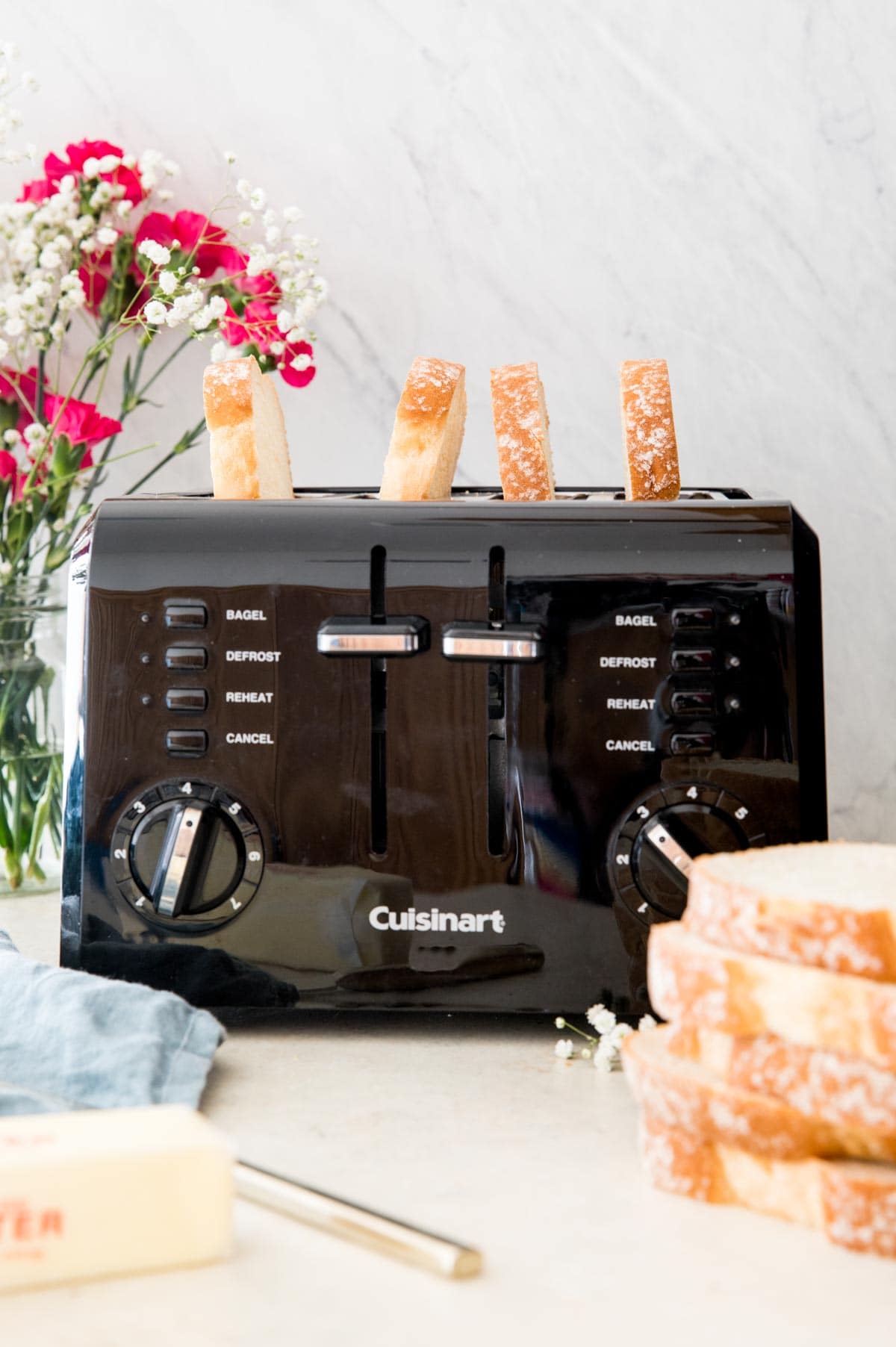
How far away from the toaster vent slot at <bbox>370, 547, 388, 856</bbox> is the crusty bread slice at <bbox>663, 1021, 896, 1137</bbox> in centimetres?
30

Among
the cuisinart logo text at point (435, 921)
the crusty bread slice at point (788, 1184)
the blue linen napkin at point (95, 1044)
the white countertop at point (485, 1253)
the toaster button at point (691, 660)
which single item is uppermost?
the toaster button at point (691, 660)

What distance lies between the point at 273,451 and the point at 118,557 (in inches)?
7.7

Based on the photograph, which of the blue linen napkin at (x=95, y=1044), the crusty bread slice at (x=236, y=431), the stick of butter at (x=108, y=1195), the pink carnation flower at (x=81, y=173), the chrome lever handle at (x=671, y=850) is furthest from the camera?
the pink carnation flower at (x=81, y=173)

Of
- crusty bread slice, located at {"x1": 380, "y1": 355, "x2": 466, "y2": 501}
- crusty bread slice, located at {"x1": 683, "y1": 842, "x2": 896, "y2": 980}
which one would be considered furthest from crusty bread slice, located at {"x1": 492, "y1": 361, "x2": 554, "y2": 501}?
crusty bread slice, located at {"x1": 683, "y1": 842, "x2": 896, "y2": 980}

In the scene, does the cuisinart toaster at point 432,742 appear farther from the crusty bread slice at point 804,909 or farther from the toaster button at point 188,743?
the crusty bread slice at point 804,909

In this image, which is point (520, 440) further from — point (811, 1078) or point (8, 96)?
point (8, 96)

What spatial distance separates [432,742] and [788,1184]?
1.19 feet

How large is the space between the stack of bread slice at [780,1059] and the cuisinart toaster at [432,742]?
19 cm

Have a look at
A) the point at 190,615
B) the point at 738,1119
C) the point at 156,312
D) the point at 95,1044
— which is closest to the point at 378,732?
the point at 190,615

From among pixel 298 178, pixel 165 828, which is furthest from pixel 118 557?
pixel 298 178

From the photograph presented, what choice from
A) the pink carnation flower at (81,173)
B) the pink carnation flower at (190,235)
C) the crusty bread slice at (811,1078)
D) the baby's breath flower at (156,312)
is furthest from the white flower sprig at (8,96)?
the crusty bread slice at (811,1078)

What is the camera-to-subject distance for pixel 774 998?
0.57m

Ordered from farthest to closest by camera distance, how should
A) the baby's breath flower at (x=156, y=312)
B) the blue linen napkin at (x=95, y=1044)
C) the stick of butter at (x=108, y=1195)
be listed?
the baby's breath flower at (x=156, y=312) → the blue linen napkin at (x=95, y=1044) → the stick of butter at (x=108, y=1195)

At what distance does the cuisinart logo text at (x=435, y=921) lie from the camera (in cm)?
83
